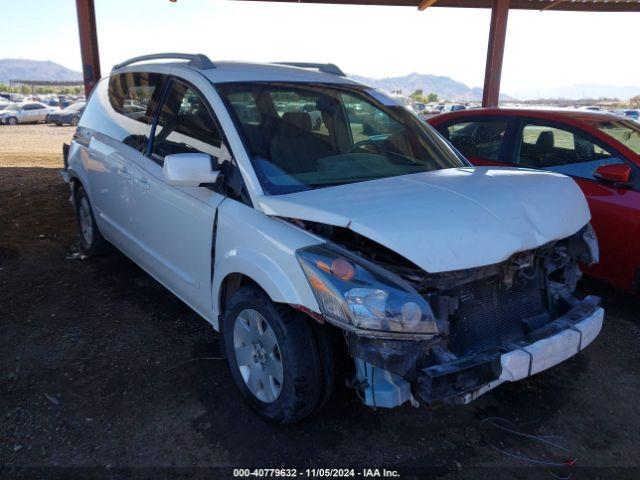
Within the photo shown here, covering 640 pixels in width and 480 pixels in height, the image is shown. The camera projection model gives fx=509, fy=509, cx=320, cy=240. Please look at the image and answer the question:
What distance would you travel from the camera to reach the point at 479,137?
204 inches

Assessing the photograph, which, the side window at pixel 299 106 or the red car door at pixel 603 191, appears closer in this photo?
the side window at pixel 299 106

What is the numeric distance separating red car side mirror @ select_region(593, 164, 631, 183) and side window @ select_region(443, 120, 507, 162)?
1055mm

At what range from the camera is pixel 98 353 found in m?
3.44

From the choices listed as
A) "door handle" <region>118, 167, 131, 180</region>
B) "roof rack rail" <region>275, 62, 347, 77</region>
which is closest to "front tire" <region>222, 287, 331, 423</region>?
"door handle" <region>118, 167, 131, 180</region>


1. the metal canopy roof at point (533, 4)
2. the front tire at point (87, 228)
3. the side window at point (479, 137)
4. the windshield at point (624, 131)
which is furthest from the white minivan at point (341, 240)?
the metal canopy roof at point (533, 4)

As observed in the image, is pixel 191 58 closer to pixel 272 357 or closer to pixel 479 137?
pixel 272 357

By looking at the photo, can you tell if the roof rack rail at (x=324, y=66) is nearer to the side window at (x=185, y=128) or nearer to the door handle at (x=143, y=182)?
the side window at (x=185, y=128)

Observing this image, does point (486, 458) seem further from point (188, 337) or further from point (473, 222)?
point (188, 337)

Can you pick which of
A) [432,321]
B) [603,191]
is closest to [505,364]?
[432,321]

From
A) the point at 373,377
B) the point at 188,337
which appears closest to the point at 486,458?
the point at 373,377

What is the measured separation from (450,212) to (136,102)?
2.75 meters

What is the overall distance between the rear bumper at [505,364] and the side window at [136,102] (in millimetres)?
2623

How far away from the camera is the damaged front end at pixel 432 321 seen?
2.15 metres

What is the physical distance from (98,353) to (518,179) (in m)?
2.90
